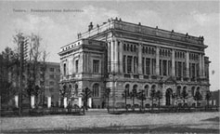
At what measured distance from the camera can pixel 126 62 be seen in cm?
5609

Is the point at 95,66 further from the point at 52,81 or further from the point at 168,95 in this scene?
the point at 52,81

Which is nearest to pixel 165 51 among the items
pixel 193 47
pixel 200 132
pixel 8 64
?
pixel 193 47

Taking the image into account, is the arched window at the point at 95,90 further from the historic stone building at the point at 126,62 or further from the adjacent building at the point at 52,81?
the adjacent building at the point at 52,81

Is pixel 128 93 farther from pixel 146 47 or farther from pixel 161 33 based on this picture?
pixel 161 33

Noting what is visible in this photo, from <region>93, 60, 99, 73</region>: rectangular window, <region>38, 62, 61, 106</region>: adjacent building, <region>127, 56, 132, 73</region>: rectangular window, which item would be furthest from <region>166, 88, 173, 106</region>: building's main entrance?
<region>38, 62, 61, 106</region>: adjacent building

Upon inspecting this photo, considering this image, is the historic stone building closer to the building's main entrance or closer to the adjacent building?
the building's main entrance

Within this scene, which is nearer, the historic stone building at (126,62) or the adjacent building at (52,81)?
the historic stone building at (126,62)

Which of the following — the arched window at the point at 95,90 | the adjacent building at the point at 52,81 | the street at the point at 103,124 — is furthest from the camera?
the adjacent building at the point at 52,81

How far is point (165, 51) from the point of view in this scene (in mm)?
62844

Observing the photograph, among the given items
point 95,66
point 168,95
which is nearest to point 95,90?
point 95,66

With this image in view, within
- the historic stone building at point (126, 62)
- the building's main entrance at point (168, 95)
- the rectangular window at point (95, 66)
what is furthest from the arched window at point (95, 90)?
the building's main entrance at point (168, 95)

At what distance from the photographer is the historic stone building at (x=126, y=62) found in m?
54.2

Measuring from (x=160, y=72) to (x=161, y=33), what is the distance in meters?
8.50

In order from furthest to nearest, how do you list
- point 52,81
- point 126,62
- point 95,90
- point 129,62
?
point 52,81 → point 129,62 → point 126,62 → point 95,90
